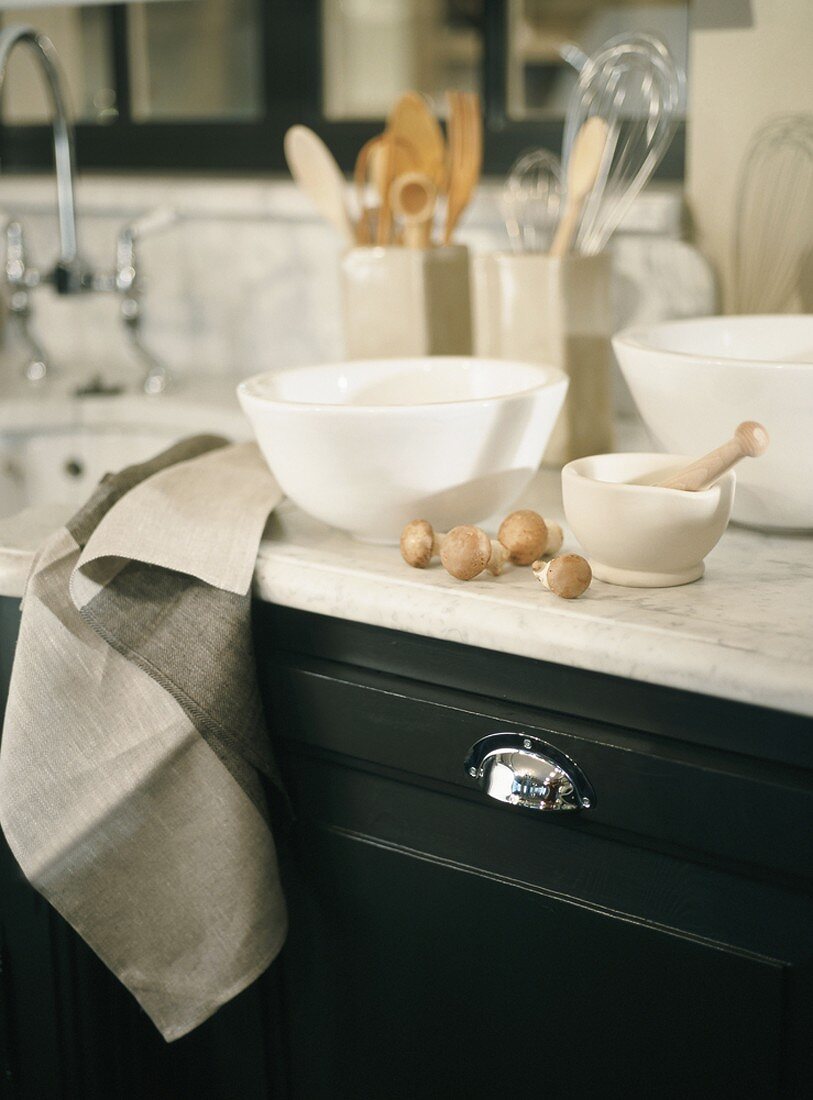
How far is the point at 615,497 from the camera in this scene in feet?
2.23

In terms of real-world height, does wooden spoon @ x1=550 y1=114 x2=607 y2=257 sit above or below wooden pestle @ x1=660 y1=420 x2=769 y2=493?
above

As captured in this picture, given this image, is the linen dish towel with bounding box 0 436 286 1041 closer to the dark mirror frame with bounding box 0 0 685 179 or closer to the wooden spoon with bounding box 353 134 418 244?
the wooden spoon with bounding box 353 134 418 244

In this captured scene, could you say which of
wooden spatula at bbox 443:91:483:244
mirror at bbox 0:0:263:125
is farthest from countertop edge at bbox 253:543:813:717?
mirror at bbox 0:0:263:125

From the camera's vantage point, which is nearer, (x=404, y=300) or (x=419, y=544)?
(x=419, y=544)

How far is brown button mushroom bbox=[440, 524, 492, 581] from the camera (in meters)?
0.71

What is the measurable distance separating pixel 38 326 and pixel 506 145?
758 millimetres

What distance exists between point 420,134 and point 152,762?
0.61 meters

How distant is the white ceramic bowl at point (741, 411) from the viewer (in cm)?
73

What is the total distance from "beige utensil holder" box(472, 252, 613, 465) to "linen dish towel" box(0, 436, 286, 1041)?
33 centimetres

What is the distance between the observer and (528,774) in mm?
706

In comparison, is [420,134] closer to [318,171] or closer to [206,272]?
[318,171]

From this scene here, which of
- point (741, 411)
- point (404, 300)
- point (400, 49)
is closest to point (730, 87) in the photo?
point (404, 300)

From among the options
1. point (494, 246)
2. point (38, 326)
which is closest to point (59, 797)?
point (494, 246)

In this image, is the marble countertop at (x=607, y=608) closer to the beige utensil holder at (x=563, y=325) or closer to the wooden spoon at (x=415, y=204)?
the beige utensil holder at (x=563, y=325)
